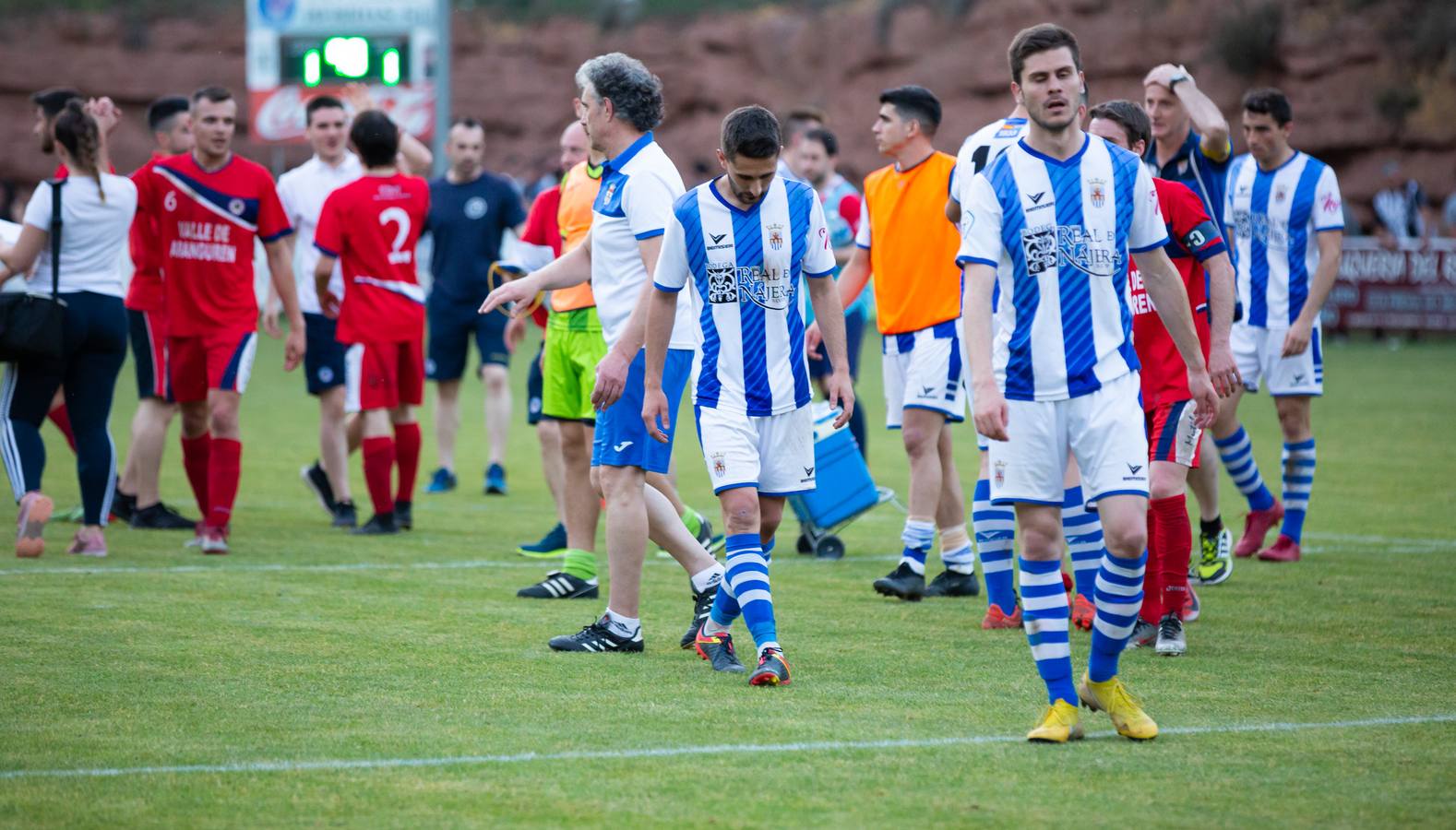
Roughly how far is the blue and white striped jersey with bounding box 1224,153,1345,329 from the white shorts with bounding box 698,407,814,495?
410cm

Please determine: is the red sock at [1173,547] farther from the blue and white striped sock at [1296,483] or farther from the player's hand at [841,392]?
the blue and white striped sock at [1296,483]

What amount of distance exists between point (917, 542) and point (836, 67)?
3592cm

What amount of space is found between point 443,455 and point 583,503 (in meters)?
5.11

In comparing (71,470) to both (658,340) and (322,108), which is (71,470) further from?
(658,340)

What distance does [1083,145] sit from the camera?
530 centimetres

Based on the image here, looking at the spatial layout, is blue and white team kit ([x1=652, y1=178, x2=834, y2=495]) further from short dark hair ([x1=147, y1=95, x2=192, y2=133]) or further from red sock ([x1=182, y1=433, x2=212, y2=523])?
short dark hair ([x1=147, y1=95, x2=192, y2=133])

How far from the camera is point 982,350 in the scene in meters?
5.08

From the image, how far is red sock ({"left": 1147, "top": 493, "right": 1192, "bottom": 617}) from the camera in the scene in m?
6.80

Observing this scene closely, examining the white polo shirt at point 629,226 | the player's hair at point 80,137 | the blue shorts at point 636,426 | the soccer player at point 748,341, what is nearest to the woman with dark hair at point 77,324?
the player's hair at point 80,137

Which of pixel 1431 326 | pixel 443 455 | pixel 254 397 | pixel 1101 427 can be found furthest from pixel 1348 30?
pixel 1101 427

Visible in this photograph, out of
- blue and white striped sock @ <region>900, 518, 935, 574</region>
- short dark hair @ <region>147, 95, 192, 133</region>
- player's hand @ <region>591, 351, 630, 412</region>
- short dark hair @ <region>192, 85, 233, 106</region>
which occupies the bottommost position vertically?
blue and white striped sock @ <region>900, 518, 935, 574</region>

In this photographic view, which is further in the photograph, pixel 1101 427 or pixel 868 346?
pixel 868 346

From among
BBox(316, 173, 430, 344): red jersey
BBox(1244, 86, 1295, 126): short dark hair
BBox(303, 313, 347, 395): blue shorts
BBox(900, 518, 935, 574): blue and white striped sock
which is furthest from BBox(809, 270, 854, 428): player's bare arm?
BBox(303, 313, 347, 395): blue shorts

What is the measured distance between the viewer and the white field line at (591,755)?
475 centimetres
